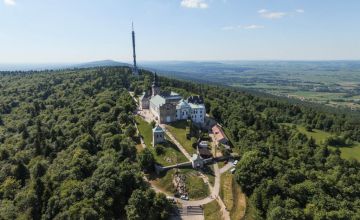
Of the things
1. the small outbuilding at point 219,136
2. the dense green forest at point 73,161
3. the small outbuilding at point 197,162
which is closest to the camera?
the dense green forest at point 73,161

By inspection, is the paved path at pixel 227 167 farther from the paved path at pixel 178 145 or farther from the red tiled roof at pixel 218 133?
the red tiled roof at pixel 218 133

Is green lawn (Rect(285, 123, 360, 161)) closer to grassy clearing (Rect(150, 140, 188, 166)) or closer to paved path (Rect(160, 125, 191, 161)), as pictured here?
paved path (Rect(160, 125, 191, 161))

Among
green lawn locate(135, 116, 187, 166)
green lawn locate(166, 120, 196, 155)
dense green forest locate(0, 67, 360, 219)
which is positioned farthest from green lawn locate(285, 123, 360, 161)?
green lawn locate(135, 116, 187, 166)

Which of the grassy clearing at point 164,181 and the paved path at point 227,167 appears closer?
the grassy clearing at point 164,181

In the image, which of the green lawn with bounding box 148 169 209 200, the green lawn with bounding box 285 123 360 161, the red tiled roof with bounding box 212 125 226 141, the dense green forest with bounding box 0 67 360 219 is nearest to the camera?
the dense green forest with bounding box 0 67 360 219

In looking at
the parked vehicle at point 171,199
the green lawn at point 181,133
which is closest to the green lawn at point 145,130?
the green lawn at point 181,133
